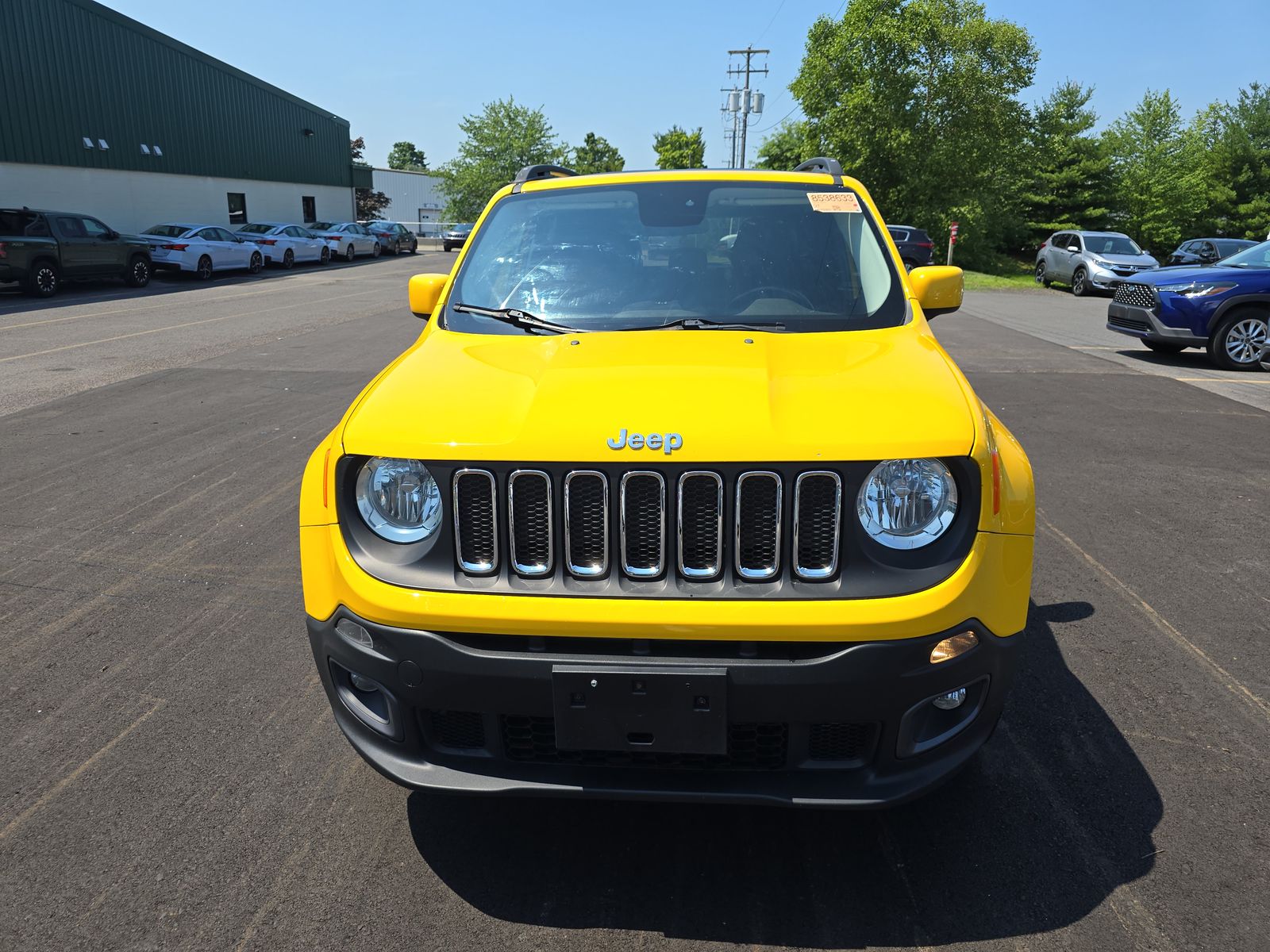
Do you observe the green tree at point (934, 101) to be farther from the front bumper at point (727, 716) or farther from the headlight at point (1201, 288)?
the front bumper at point (727, 716)

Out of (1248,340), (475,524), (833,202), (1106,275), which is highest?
(833,202)

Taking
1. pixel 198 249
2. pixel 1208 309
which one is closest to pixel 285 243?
pixel 198 249

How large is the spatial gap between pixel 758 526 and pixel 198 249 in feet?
84.6

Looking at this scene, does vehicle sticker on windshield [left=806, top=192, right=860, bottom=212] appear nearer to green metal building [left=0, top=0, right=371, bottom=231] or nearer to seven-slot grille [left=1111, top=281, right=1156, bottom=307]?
seven-slot grille [left=1111, top=281, right=1156, bottom=307]

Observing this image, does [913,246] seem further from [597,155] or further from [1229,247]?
[597,155]

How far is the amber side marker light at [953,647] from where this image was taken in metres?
2.29

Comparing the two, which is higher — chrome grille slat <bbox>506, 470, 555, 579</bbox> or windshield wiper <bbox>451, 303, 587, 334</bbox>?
windshield wiper <bbox>451, 303, 587, 334</bbox>

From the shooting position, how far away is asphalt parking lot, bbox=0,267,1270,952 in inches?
95.3

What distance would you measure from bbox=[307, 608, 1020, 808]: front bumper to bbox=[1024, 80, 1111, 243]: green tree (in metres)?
48.3

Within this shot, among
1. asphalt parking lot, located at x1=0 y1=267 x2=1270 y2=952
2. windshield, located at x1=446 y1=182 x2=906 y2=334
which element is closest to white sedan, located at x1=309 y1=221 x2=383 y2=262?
asphalt parking lot, located at x1=0 y1=267 x2=1270 y2=952

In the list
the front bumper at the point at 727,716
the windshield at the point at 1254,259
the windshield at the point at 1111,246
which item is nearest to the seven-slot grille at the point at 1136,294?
the windshield at the point at 1254,259

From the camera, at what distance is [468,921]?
7.94 ft

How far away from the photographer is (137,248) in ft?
72.5

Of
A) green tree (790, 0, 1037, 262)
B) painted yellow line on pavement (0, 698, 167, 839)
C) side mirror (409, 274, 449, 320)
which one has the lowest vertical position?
painted yellow line on pavement (0, 698, 167, 839)
